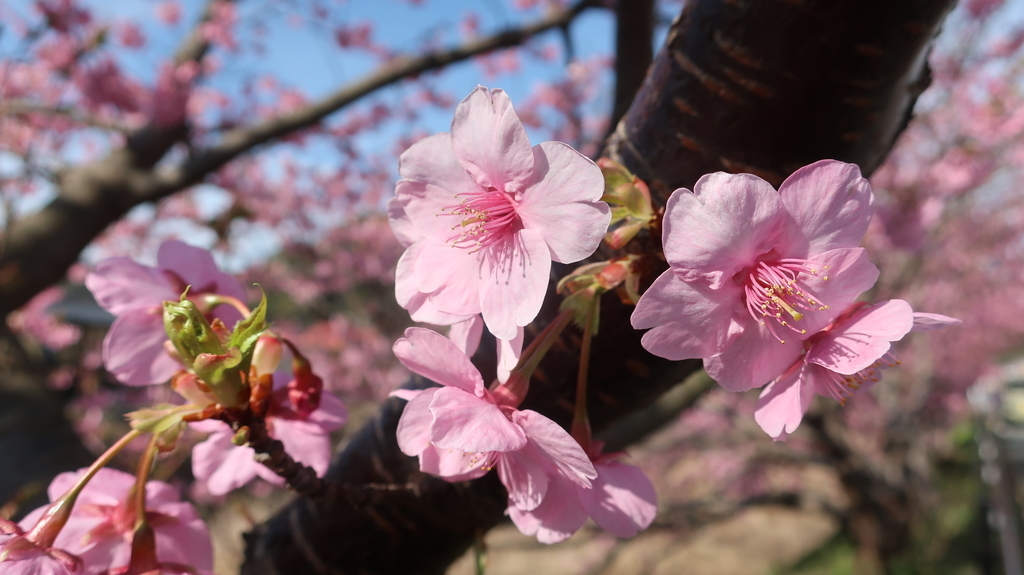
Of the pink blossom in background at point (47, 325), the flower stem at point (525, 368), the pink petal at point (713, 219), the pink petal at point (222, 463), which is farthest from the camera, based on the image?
the pink blossom in background at point (47, 325)

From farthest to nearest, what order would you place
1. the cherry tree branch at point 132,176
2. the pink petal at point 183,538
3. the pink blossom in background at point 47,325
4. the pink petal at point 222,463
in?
1. the pink blossom in background at point 47,325
2. the cherry tree branch at point 132,176
3. the pink petal at point 222,463
4. the pink petal at point 183,538

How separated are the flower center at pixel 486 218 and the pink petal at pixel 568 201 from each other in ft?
0.22

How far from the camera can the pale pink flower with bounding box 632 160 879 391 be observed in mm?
515

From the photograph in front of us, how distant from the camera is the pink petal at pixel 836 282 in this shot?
0.52m

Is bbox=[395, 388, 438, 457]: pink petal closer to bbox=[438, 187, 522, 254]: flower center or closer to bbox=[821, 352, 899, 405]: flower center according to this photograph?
bbox=[438, 187, 522, 254]: flower center

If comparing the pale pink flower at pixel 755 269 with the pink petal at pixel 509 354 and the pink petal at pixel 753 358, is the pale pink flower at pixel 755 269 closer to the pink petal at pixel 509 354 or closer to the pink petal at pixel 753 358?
the pink petal at pixel 753 358

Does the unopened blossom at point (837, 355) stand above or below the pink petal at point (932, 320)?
below

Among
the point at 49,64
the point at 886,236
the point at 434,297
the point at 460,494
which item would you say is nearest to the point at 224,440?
the point at 460,494

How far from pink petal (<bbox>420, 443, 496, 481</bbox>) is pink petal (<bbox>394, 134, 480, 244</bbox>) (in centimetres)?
25

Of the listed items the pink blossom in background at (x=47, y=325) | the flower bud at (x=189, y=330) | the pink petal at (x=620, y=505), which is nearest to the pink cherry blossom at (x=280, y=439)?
the flower bud at (x=189, y=330)

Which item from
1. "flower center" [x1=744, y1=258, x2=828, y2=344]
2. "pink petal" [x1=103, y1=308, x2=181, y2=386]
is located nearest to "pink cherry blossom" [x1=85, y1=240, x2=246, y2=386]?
"pink petal" [x1=103, y1=308, x2=181, y2=386]

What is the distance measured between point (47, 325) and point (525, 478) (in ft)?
34.7

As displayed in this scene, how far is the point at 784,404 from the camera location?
1.85 feet

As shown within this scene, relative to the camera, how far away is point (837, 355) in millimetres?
546
